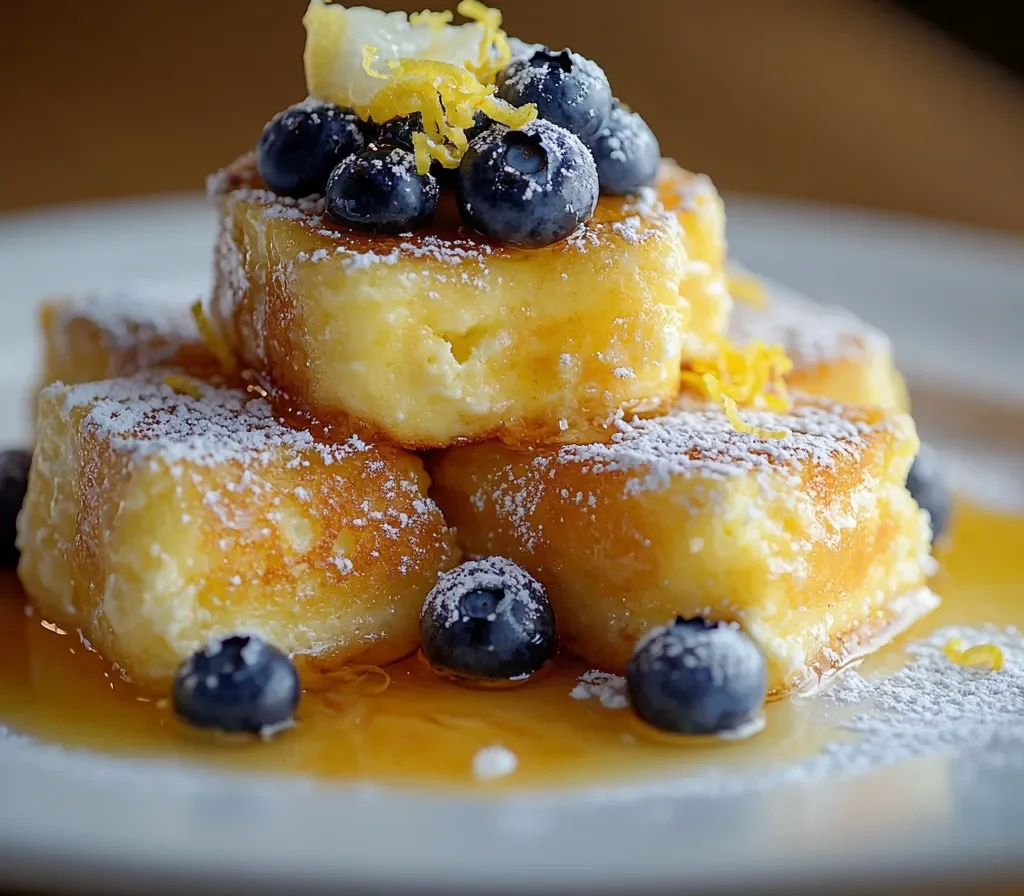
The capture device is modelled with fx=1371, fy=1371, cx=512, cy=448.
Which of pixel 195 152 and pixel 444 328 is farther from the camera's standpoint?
pixel 195 152

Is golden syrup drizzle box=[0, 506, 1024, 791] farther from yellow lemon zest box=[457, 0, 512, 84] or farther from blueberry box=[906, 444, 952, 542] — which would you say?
yellow lemon zest box=[457, 0, 512, 84]

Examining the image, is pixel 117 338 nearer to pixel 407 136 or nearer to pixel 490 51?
pixel 407 136

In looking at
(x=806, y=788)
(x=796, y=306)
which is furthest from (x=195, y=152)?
(x=806, y=788)

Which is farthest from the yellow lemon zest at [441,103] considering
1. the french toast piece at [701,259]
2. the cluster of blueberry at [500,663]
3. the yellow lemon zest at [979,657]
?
the yellow lemon zest at [979,657]

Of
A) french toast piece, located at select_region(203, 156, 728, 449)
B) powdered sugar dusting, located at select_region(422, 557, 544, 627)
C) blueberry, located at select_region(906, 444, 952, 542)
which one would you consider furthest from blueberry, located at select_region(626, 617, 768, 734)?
blueberry, located at select_region(906, 444, 952, 542)

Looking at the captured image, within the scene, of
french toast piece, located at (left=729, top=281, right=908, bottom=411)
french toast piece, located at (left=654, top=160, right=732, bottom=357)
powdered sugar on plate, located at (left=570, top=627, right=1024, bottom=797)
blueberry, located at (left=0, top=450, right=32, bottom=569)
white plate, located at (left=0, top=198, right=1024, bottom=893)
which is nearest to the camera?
white plate, located at (left=0, top=198, right=1024, bottom=893)

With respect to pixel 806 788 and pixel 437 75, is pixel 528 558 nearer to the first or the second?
pixel 806 788

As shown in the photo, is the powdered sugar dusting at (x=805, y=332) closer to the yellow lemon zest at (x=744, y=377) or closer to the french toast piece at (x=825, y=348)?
the french toast piece at (x=825, y=348)
